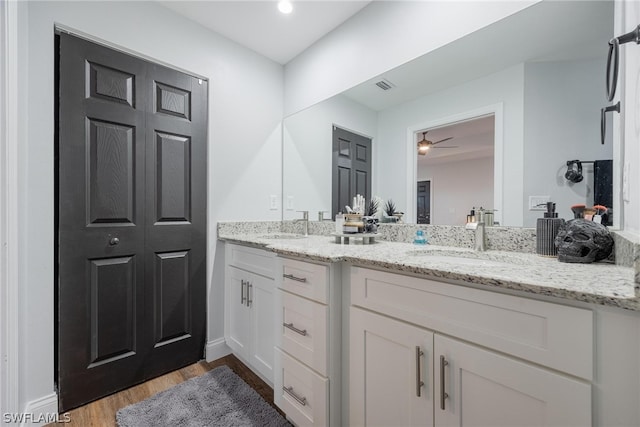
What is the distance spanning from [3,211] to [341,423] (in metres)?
1.51

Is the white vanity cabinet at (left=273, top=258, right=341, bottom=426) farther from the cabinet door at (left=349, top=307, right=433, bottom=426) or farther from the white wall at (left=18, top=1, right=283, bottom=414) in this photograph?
the white wall at (left=18, top=1, right=283, bottom=414)

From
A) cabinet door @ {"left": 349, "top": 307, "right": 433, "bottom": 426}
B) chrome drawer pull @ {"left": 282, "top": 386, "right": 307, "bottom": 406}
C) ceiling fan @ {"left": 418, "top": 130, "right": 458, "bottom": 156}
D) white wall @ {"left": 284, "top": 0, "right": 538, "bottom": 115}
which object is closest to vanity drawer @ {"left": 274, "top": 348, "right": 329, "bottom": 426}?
chrome drawer pull @ {"left": 282, "top": 386, "right": 307, "bottom": 406}

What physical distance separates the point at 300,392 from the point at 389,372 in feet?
1.59

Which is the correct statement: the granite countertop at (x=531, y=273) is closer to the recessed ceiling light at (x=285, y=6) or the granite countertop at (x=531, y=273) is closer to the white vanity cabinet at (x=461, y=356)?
the white vanity cabinet at (x=461, y=356)

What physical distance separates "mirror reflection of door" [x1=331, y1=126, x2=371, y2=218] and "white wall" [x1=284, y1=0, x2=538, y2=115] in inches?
14.4

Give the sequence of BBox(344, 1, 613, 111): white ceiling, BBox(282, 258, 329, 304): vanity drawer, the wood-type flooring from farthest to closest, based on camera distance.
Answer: the wood-type flooring
BBox(282, 258, 329, 304): vanity drawer
BBox(344, 1, 613, 111): white ceiling

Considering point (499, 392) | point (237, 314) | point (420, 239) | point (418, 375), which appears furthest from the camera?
point (237, 314)

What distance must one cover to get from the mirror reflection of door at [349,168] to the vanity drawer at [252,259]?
69cm

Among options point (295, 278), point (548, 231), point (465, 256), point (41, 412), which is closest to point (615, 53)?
point (548, 231)

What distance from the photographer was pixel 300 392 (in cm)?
126

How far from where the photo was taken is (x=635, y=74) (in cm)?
86

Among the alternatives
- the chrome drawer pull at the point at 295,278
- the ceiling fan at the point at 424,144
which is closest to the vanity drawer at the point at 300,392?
the chrome drawer pull at the point at 295,278

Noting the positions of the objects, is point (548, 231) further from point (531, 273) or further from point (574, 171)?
point (531, 273)

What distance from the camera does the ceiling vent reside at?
1.70 m
